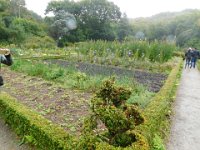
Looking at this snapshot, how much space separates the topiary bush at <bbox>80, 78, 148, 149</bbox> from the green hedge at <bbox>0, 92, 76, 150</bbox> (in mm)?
409

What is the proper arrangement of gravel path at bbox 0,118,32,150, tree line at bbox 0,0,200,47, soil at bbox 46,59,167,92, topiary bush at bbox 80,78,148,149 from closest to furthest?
1. topiary bush at bbox 80,78,148,149
2. gravel path at bbox 0,118,32,150
3. soil at bbox 46,59,167,92
4. tree line at bbox 0,0,200,47

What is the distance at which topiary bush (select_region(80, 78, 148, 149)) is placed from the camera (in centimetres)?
328

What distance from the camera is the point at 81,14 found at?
44.7m

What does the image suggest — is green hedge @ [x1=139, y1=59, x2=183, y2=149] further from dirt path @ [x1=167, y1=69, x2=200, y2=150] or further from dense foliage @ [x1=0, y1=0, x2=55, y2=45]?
dense foliage @ [x1=0, y1=0, x2=55, y2=45]

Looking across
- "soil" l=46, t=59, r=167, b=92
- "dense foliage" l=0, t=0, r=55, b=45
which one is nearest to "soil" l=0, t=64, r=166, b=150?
"soil" l=46, t=59, r=167, b=92

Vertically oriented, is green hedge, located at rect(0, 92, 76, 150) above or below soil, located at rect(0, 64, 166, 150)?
above

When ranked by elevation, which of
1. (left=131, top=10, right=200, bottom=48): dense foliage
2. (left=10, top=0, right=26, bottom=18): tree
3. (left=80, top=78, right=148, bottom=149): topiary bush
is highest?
(left=10, top=0, right=26, bottom=18): tree

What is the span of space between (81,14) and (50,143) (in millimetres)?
42273

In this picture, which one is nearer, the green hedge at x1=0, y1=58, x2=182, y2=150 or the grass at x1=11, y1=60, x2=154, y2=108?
the green hedge at x1=0, y1=58, x2=182, y2=150

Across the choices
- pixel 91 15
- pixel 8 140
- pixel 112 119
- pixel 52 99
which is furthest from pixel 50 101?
pixel 91 15

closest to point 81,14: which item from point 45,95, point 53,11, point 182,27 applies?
point 53,11

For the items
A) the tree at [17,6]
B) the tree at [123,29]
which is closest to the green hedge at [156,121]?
the tree at [17,6]

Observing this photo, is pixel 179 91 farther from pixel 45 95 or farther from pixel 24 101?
pixel 24 101

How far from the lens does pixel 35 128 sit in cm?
428
